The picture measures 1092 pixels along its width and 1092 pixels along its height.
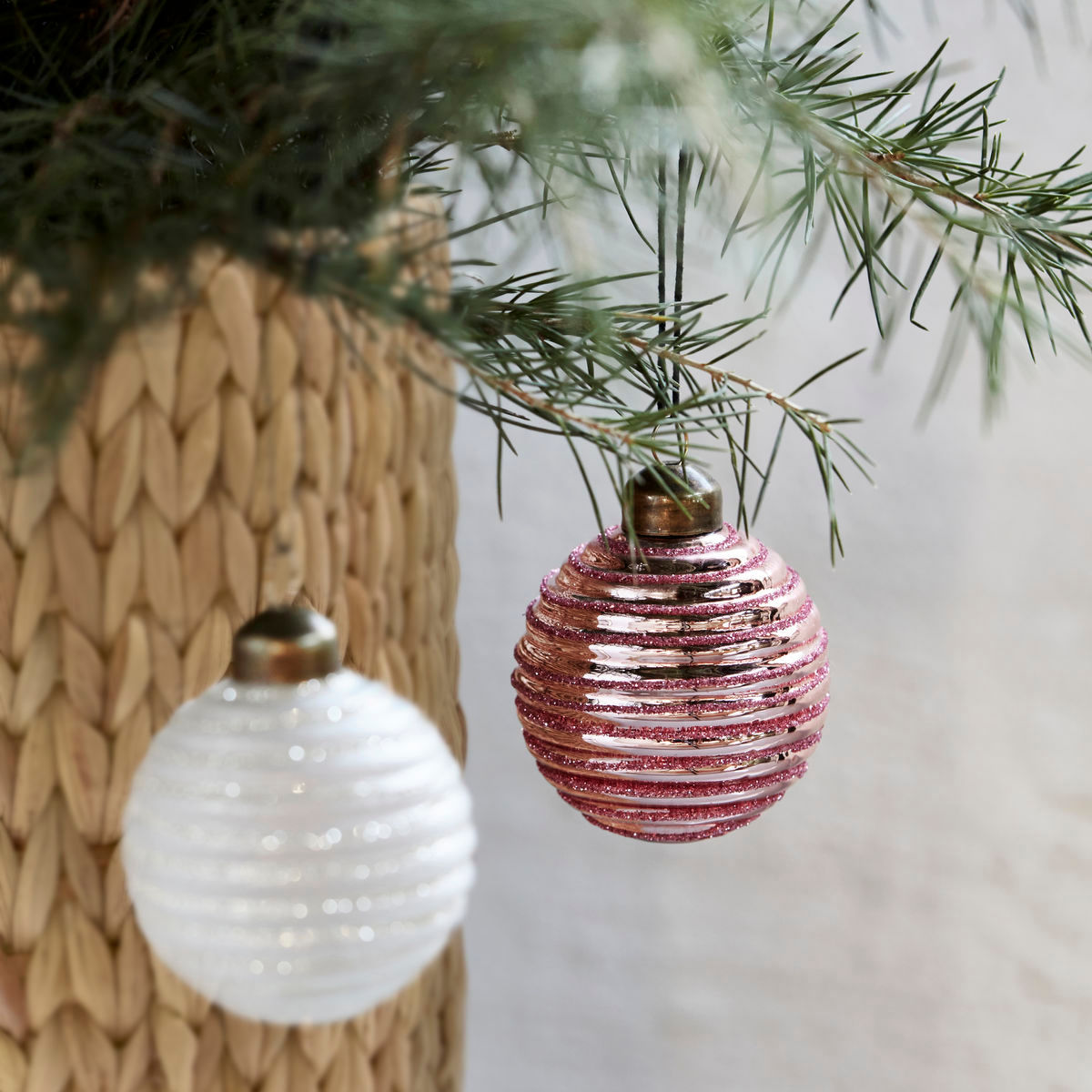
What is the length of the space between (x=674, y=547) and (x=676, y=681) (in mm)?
37

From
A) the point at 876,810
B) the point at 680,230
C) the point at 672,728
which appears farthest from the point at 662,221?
the point at 876,810

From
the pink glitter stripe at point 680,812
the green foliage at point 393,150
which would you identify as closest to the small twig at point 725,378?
the green foliage at point 393,150

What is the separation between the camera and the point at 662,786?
0.35 meters

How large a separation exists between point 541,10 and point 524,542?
0.54 m

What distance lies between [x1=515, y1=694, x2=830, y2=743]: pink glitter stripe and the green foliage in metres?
0.07

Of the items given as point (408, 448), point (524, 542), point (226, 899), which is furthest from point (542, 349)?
point (524, 542)

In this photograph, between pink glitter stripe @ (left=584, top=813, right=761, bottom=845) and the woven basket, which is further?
pink glitter stripe @ (left=584, top=813, right=761, bottom=845)

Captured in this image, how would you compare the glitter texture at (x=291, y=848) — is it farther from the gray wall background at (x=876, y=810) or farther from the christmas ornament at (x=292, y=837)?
the gray wall background at (x=876, y=810)

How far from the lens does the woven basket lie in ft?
0.86

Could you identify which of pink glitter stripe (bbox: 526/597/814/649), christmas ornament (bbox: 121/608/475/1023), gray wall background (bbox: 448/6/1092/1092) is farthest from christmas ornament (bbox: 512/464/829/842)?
gray wall background (bbox: 448/6/1092/1092)

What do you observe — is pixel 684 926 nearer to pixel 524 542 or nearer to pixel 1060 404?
pixel 524 542

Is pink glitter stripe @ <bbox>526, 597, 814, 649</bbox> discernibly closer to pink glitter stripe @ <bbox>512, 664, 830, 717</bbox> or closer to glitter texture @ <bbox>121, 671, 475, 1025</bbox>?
pink glitter stripe @ <bbox>512, 664, 830, 717</bbox>

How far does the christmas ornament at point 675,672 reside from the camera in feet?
1.11

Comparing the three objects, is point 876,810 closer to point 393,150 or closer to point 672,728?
point 672,728
